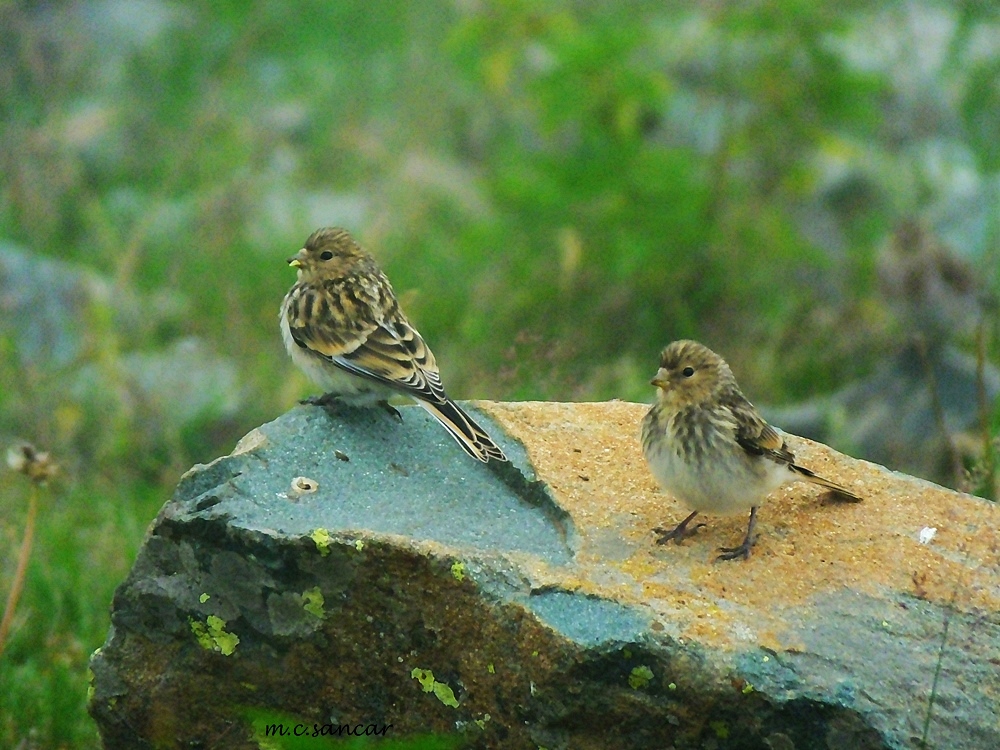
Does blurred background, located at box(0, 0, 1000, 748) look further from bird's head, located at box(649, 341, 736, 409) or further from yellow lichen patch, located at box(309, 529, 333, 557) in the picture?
yellow lichen patch, located at box(309, 529, 333, 557)

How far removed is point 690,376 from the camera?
16.9 ft

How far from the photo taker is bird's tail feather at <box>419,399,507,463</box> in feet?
16.5

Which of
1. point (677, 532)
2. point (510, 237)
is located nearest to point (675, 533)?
point (677, 532)

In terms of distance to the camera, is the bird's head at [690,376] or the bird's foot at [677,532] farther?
the bird's head at [690,376]

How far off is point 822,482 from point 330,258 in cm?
255

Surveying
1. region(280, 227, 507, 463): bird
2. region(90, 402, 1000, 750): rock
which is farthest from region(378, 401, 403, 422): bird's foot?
region(90, 402, 1000, 750): rock

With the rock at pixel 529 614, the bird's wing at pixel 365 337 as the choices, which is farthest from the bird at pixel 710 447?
the bird's wing at pixel 365 337

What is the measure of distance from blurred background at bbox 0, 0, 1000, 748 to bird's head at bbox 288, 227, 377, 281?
0.36 metres

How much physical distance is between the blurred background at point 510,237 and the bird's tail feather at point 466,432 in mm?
1489

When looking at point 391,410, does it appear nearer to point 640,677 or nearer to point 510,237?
point 640,677

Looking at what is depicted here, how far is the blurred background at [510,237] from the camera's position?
8172mm

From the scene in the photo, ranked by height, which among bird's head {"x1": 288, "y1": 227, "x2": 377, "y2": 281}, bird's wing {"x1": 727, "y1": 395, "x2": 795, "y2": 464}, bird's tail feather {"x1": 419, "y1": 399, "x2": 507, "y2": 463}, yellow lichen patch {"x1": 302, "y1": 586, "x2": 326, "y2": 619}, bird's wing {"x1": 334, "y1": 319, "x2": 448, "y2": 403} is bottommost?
yellow lichen patch {"x1": 302, "y1": 586, "x2": 326, "y2": 619}

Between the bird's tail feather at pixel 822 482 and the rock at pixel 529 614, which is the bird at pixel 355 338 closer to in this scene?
the rock at pixel 529 614

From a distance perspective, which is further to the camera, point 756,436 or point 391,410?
point 391,410
